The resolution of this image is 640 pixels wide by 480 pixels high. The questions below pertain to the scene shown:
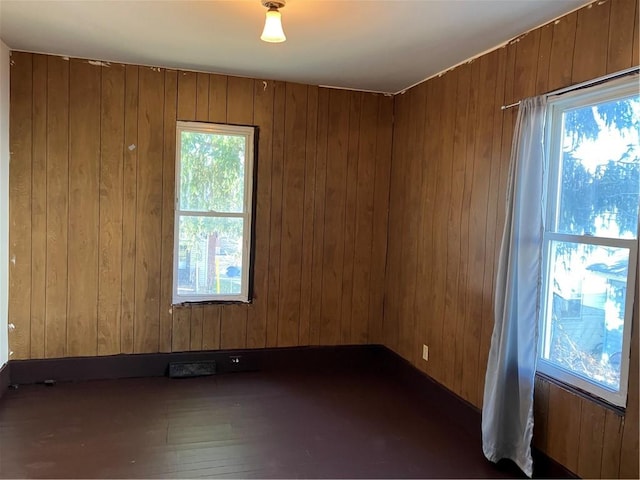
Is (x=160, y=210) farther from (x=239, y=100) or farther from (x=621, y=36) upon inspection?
(x=621, y=36)

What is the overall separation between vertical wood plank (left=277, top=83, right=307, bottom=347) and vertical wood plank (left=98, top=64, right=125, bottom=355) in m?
1.27

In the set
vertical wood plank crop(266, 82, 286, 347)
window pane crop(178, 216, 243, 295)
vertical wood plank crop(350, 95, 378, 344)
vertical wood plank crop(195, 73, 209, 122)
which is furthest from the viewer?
vertical wood plank crop(350, 95, 378, 344)

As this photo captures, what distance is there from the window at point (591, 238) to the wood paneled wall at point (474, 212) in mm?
112

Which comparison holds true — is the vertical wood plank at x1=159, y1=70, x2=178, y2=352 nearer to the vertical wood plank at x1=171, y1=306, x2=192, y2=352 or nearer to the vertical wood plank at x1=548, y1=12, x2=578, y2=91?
the vertical wood plank at x1=171, y1=306, x2=192, y2=352

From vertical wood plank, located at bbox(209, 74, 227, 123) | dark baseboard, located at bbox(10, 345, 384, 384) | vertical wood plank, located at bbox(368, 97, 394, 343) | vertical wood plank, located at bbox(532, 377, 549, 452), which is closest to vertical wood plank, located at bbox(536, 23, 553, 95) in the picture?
vertical wood plank, located at bbox(532, 377, 549, 452)

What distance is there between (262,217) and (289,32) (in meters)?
1.61

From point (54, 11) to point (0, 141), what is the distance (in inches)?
44.3

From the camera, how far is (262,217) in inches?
161

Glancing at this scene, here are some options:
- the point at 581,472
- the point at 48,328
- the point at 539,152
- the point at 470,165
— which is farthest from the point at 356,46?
the point at 48,328

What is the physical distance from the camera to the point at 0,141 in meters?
3.35

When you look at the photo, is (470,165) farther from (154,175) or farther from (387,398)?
(154,175)

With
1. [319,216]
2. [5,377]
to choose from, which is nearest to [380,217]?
[319,216]

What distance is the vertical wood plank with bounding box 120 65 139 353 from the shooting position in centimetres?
375

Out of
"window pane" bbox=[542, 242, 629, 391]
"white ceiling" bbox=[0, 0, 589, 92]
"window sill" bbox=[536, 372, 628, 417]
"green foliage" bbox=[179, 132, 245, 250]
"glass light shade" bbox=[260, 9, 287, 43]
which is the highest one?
"white ceiling" bbox=[0, 0, 589, 92]
